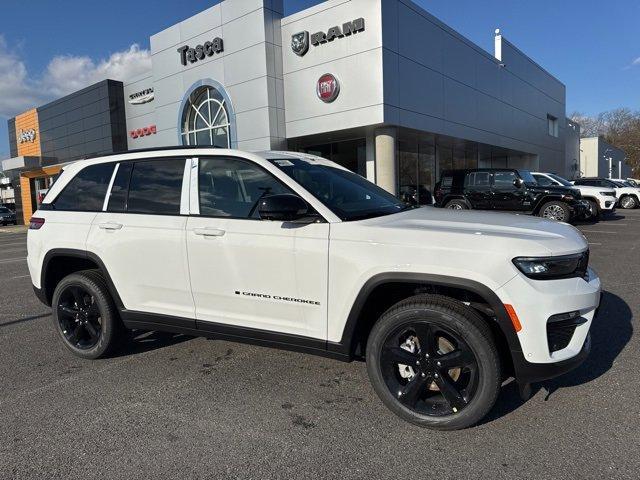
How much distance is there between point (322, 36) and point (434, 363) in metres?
16.7

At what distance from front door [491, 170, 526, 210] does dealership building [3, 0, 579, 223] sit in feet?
13.3

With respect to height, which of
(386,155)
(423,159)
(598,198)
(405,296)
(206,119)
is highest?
(206,119)

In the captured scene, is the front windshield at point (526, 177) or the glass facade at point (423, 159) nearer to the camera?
the front windshield at point (526, 177)

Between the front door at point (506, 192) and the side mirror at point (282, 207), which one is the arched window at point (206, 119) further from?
the side mirror at point (282, 207)

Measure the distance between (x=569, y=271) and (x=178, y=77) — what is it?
22.0m

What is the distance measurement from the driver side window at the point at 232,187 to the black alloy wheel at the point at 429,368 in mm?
1350

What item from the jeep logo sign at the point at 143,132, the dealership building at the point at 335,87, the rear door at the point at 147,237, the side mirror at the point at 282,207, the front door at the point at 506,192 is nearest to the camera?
the side mirror at the point at 282,207

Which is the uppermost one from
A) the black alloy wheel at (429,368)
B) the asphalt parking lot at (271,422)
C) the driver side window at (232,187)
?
the driver side window at (232,187)

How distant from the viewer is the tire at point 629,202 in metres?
24.0

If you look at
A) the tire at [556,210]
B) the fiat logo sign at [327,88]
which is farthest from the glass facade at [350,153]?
the tire at [556,210]

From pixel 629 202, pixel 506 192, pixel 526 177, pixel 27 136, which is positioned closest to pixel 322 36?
pixel 506 192

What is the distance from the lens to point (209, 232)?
3.45m

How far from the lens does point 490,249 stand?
2658 mm

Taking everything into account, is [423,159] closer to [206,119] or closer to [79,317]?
[206,119]
